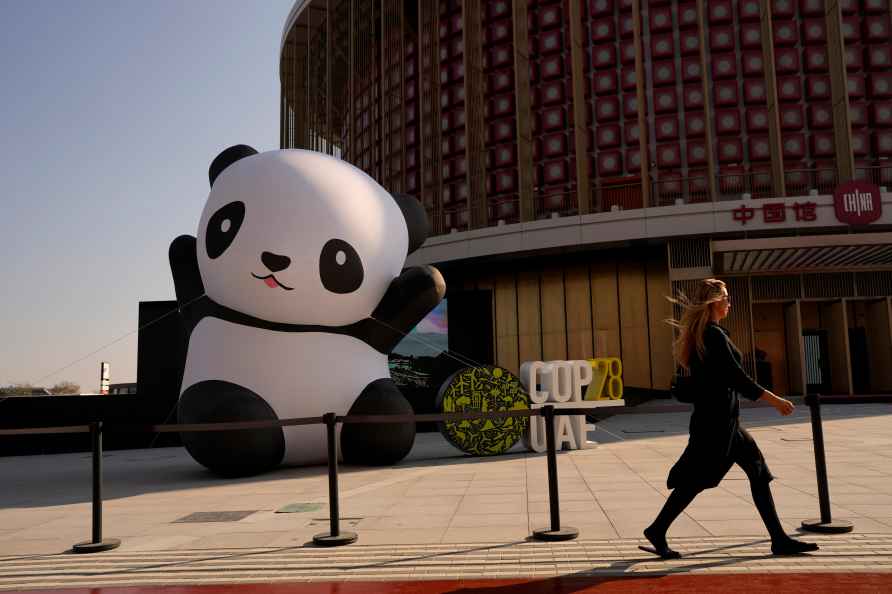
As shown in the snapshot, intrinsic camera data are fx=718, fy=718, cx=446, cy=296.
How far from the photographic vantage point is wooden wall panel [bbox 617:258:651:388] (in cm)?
2573

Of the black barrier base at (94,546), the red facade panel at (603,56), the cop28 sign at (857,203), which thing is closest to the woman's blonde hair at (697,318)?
the black barrier base at (94,546)

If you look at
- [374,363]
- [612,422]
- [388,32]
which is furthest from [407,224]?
[388,32]

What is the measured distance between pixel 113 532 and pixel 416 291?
501 cm

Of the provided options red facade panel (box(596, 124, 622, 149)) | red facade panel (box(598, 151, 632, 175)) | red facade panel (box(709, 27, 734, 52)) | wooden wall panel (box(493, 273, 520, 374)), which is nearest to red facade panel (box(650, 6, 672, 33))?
red facade panel (box(709, 27, 734, 52))

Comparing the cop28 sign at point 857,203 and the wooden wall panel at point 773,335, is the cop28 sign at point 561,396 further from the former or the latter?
the wooden wall panel at point 773,335

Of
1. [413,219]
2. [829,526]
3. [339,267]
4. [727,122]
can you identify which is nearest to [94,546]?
[339,267]

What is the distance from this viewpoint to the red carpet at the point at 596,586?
372 cm

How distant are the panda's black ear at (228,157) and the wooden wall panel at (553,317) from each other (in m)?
17.7

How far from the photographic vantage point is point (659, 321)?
→ 25.7 m

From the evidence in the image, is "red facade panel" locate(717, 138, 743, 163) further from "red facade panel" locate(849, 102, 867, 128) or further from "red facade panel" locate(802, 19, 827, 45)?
"red facade panel" locate(802, 19, 827, 45)

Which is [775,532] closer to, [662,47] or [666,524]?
[666,524]

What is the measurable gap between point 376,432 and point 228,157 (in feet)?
16.0

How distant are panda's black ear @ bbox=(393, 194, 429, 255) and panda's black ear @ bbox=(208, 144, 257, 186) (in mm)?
2375

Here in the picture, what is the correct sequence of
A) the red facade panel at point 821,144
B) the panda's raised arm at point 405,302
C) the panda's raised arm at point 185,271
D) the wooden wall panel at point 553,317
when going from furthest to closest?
the wooden wall panel at point 553,317 → the red facade panel at point 821,144 → the panda's raised arm at point 185,271 → the panda's raised arm at point 405,302
